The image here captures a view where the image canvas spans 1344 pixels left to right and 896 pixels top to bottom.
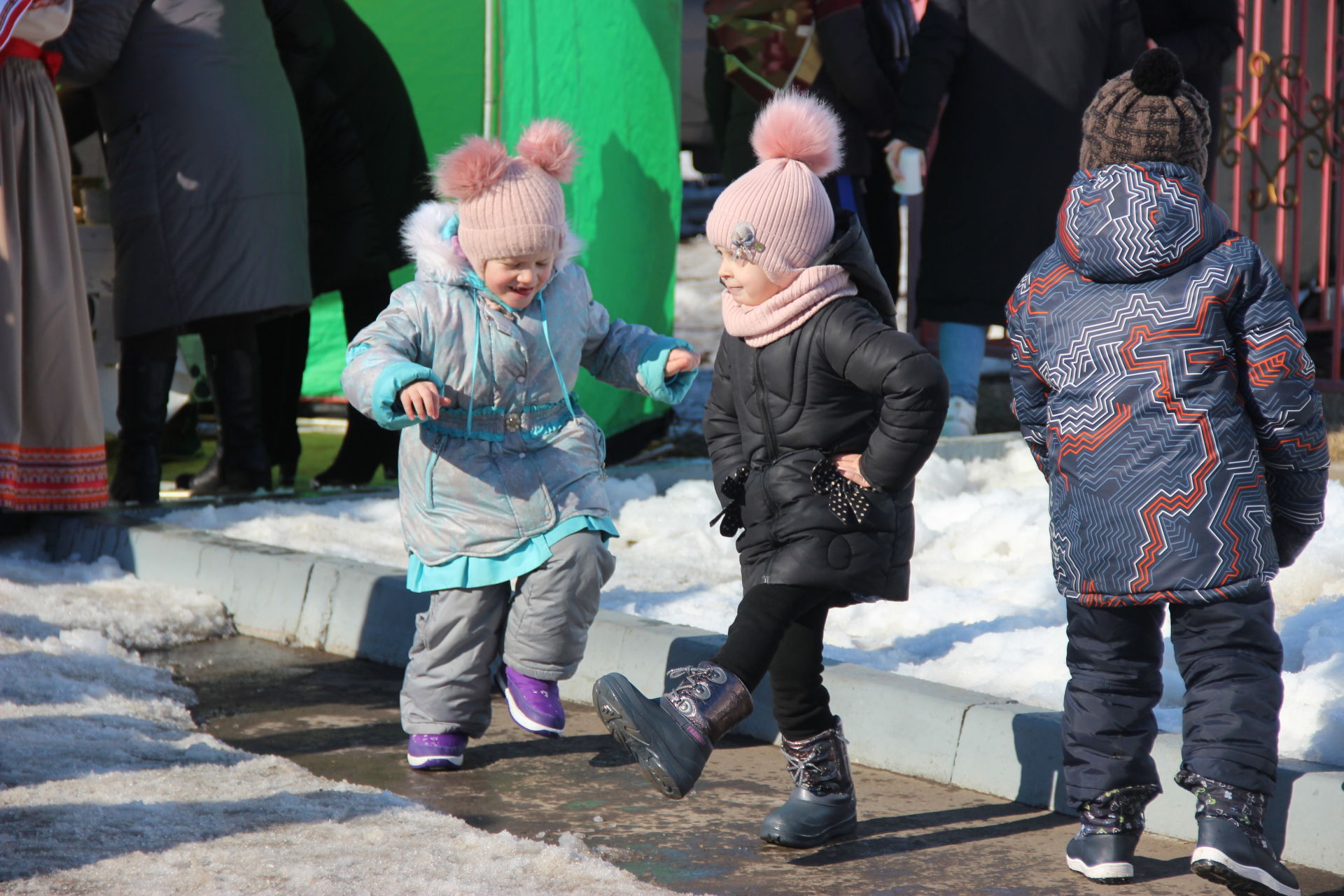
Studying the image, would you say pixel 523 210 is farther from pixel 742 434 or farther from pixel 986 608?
pixel 986 608

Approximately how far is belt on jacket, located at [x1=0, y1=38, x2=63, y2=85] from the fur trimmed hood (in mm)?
1996

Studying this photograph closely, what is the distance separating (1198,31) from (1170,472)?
14.0 feet

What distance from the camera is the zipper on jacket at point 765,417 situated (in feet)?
10.4

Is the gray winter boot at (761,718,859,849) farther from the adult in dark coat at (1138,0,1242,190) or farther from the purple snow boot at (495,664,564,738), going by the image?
the adult in dark coat at (1138,0,1242,190)

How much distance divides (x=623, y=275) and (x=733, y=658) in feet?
13.4

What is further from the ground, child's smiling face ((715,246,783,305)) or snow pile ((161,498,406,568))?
child's smiling face ((715,246,783,305))

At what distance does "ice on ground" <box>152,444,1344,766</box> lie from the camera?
11.9 feet

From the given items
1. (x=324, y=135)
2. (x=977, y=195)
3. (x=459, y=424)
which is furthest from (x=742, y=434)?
(x=324, y=135)

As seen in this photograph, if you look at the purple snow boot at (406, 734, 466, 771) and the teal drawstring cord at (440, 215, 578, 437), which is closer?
the purple snow boot at (406, 734, 466, 771)

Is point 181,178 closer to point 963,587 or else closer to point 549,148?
point 549,148

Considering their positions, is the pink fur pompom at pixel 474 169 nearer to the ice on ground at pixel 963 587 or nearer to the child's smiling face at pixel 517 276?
the child's smiling face at pixel 517 276

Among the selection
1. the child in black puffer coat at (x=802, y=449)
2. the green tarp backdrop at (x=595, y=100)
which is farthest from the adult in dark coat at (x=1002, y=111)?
the child in black puffer coat at (x=802, y=449)

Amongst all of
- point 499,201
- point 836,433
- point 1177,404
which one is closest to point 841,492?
point 836,433

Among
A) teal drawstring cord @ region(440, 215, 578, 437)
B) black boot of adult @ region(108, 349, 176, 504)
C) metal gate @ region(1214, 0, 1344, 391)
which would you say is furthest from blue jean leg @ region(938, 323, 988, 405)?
teal drawstring cord @ region(440, 215, 578, 437)
